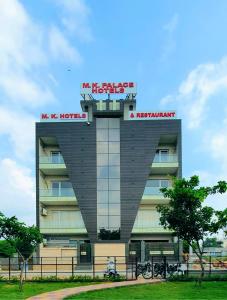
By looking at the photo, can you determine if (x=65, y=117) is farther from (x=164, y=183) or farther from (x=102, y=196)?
(x=164, y=183)

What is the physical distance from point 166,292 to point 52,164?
32.1 m

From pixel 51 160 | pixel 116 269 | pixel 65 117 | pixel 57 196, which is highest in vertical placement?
pixel 65 117

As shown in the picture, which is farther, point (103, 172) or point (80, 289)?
point (103, 172)

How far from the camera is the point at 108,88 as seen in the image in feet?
183

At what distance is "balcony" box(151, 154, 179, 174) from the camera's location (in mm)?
54125

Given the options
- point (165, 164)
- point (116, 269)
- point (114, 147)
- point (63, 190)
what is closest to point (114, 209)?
point (63, 190)

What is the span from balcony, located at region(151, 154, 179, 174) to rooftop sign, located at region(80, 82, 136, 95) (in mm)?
8015

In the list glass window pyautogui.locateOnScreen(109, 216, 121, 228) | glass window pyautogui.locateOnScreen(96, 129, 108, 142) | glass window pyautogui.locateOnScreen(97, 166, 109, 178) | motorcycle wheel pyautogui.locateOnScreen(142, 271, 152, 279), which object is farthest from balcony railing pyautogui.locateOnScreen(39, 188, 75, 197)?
motorcycle wheel pyautogui.locateOnScreen(142, 271, 152, 279)

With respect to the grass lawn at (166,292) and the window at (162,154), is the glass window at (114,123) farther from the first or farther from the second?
the grass lawn at (166,292)

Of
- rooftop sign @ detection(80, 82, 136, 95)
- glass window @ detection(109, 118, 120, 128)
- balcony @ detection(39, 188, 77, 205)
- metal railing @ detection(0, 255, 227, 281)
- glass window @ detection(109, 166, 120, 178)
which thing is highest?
rooftop sign @ detection(80, 82, 136, 95)

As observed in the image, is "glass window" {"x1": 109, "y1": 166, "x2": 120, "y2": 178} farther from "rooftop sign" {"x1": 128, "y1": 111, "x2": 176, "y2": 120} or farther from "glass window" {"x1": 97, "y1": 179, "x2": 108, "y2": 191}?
"rooftop sign" {"x1": 128, "y1": 111, "x2": 176, "y2": 120}

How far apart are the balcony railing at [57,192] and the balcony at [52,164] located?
2.21 metres

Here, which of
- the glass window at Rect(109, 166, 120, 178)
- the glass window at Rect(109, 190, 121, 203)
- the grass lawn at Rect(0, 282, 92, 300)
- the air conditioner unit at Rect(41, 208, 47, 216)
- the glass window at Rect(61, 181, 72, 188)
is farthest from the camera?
the glass window at Rect(61, 181, 72, 188)

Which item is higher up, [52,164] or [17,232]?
[52,164]
